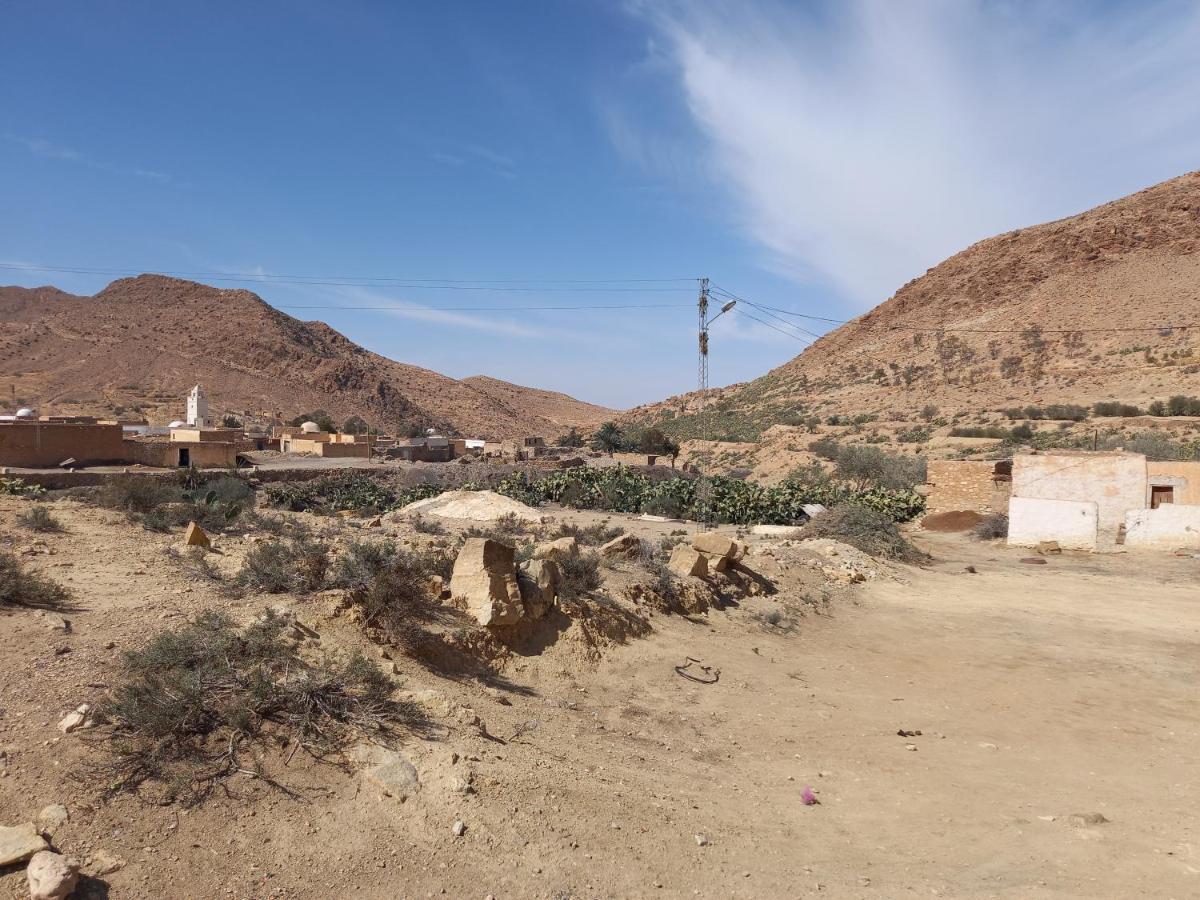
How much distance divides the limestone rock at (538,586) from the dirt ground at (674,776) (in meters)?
0.55

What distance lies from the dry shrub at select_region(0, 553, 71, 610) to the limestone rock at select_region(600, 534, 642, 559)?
22.0 ft

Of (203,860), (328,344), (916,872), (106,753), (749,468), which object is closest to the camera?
(203,860)

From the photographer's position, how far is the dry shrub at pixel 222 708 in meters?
4.30

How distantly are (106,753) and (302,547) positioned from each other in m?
3.98

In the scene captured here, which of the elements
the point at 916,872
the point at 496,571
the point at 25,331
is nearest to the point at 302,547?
the point at 496,571

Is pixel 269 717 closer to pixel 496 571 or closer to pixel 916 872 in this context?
pixel 496 571

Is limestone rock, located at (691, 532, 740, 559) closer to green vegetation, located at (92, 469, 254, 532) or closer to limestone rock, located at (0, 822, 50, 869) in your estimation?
green vegetation, located at (92, 469, 254, 532)

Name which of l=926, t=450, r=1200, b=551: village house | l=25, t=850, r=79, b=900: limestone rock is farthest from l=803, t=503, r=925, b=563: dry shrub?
l=25, t=850, r=79, b=900: limestone rock

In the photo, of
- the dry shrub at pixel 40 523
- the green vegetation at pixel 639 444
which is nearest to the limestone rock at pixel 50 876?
the dry shrub at pixel 40 523

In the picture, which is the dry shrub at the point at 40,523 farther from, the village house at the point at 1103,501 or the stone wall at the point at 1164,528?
the stone wall at the point at 1164,528

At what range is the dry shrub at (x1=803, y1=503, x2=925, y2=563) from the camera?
16.2 metres

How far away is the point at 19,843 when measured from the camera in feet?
11.5

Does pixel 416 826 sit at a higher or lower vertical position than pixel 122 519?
lower

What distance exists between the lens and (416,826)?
14.3ft
